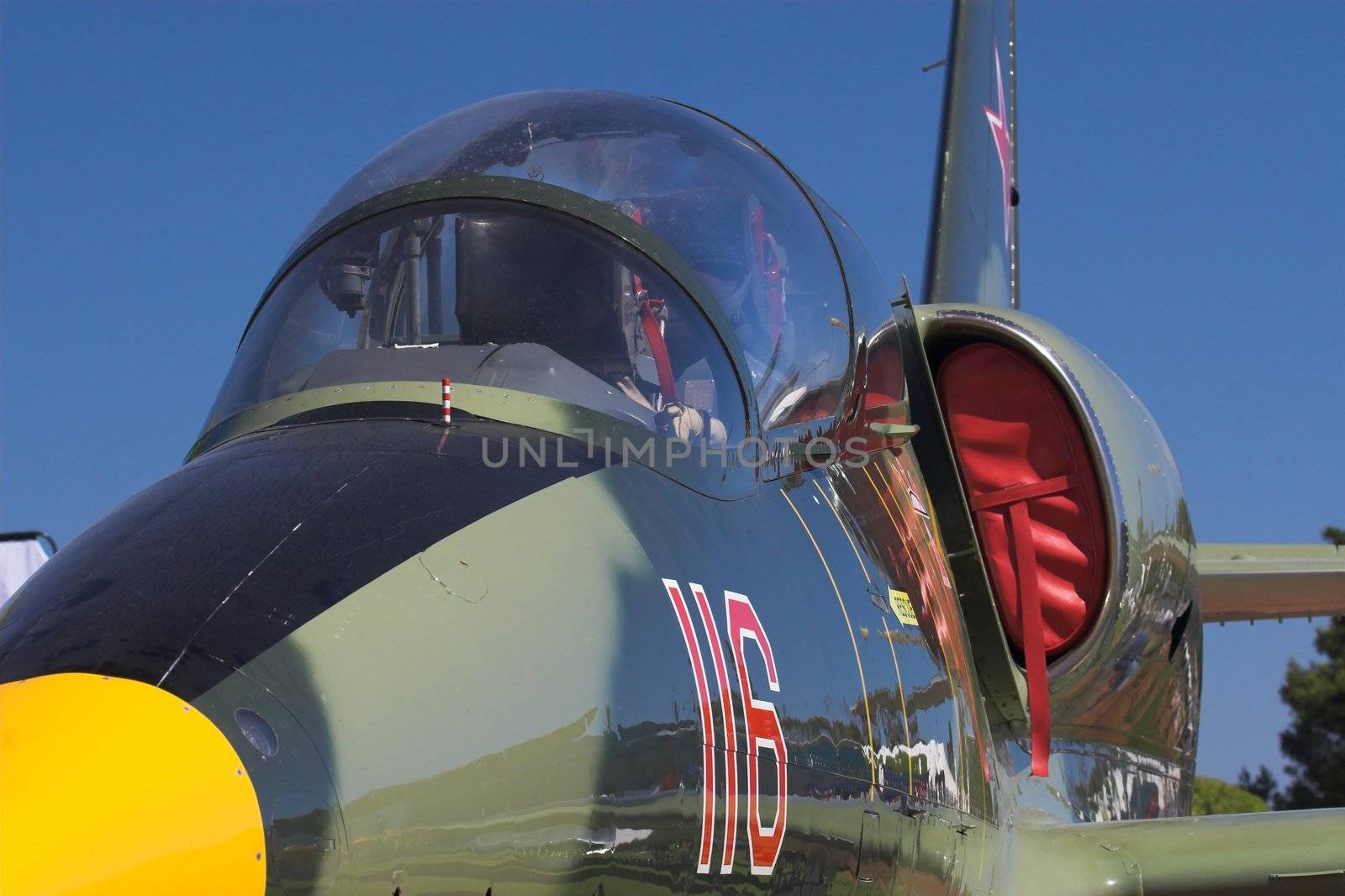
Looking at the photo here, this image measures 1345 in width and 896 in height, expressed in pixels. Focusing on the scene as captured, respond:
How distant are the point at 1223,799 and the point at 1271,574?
41654 mm

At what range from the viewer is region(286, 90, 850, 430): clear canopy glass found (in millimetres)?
4207

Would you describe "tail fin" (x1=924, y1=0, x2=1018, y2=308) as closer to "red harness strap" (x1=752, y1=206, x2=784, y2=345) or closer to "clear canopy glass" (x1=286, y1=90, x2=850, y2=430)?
"clear canopy glass" (x1=286, y1=90, x2=850, y2=430)

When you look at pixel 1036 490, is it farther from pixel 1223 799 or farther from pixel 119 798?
pixel 1223 799

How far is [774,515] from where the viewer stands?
401cm

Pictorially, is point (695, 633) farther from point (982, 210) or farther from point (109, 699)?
point (982, 210)

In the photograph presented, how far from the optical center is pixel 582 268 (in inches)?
157

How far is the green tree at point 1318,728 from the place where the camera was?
4409 centimetres

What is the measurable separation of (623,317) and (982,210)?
19.9ft

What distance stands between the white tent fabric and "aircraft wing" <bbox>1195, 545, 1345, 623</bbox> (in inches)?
281

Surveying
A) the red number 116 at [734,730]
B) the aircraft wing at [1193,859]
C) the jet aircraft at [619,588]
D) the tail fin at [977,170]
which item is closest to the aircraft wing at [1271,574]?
the jet aircraft at [619,588]

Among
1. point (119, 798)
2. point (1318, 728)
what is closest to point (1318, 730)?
point (1318, 728)

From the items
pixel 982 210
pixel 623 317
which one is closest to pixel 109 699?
pixel 623 317

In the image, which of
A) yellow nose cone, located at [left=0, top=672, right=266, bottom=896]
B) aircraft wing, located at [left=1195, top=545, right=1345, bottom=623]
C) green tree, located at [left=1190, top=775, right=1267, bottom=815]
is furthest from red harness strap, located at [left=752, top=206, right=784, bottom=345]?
green tree, located at [left=1190, top=775, right=1267, bottom=815]

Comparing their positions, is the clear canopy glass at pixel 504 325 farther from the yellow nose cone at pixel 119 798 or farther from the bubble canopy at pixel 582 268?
the yellow nose cone at pixel 119 798
